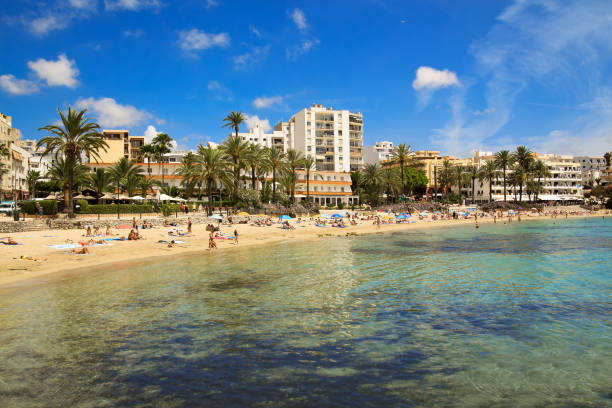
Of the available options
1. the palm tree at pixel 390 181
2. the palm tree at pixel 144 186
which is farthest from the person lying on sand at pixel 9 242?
the palm tree at pixel 390 181

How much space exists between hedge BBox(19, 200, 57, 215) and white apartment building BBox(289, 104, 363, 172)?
75195mm

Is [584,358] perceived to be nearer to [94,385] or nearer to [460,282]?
[460,282]

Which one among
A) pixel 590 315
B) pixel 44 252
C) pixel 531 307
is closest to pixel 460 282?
pixel 531 307

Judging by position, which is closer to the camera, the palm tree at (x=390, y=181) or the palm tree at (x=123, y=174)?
the palm tree at (x=123, y=174)

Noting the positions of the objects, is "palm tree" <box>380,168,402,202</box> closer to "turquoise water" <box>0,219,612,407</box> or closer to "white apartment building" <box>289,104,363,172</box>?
"white apartment building" <box>289,104,363,172</box>

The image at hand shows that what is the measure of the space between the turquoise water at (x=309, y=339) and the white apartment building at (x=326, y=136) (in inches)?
3596

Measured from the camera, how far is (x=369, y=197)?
8562 centimetres

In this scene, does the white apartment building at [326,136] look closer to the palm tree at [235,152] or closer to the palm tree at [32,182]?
the palm tree at [235,152]

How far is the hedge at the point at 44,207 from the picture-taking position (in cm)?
3919

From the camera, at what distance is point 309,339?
10922 mm

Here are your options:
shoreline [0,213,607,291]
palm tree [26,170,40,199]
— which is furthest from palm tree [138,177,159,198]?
palm tree [26,170,40,199]

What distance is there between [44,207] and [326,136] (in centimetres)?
8174

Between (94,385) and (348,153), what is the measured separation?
108511 millimetres

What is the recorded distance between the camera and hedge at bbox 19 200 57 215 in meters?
39.2
